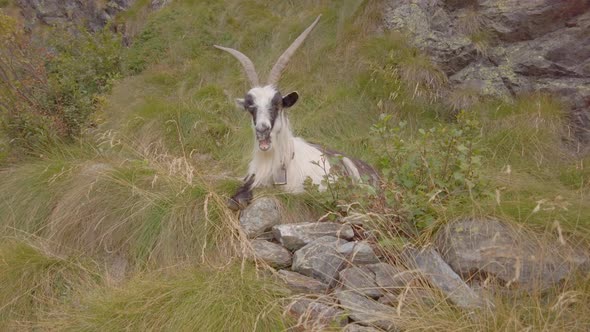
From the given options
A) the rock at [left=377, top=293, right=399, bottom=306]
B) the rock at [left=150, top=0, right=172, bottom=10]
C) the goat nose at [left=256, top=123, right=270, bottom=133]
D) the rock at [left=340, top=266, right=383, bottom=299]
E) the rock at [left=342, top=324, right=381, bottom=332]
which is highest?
the rock at [left=150, top=0, right=172, bottom=10]

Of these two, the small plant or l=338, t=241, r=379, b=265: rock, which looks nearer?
l=338, t=241, r=379, b=265: rock

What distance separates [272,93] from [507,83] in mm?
3968

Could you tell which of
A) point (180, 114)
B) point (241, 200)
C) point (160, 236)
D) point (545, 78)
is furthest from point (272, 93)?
point (545, 78)

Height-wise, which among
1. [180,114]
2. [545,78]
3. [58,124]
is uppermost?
[58,124]

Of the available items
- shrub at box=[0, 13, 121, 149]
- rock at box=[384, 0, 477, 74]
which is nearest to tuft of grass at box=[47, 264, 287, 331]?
shrub at box=[0, 13, 121, 149]

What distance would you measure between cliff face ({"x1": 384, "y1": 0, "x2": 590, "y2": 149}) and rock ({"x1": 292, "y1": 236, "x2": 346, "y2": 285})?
4.33 metres

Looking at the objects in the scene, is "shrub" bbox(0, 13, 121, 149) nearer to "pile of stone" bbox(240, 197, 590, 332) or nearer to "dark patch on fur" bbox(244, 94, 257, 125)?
"dark patch on fur" bbox(244, 94, 257, 125)

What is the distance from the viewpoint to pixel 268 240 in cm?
354

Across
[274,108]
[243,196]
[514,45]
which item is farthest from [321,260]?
[514,45]

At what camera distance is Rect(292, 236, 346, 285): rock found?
2973 millimetres

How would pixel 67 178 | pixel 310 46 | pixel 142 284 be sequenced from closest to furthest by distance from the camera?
pixel 142 284
pixel 67 178
pixel 310 46

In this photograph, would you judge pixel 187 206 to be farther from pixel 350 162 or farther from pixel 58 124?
pixel 58 124

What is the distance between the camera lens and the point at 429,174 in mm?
3230

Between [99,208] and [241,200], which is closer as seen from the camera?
[241,200]
